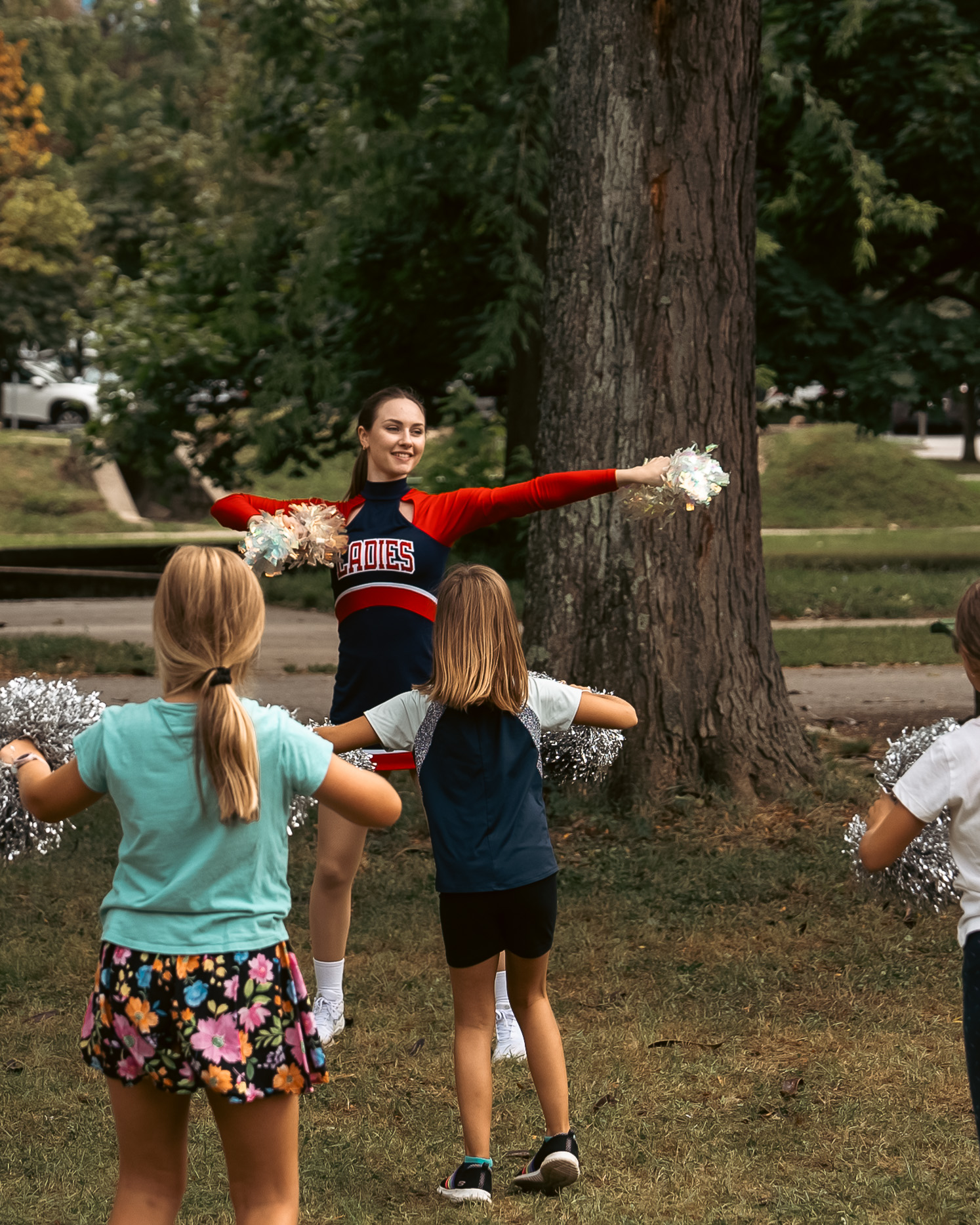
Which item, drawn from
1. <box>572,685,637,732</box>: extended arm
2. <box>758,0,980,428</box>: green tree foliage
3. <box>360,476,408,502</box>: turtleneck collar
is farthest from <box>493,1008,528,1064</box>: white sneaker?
<box>758,0,980,428</box>: green tree foliage

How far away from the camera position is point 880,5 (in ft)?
46.4

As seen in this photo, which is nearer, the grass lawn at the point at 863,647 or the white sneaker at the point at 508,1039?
the white sneaker at the point at 508,1039

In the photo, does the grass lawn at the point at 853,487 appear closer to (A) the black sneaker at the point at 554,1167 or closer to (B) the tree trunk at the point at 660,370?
(B) the tree trunk at the point at 660,370

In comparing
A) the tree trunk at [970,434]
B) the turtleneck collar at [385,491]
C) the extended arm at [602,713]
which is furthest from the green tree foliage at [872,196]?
the tree trunk at [970,434]

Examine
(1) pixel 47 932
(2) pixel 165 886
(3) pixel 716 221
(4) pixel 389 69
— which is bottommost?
(1) pixel 47 932

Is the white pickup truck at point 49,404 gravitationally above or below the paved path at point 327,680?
above

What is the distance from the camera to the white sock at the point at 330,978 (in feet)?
14.9

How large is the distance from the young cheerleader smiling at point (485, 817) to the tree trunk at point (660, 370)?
10.7 feet

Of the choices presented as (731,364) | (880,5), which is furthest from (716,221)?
(880,5)

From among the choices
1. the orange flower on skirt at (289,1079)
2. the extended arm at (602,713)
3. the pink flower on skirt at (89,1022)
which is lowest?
the orange flower on skirt at (289,1079)

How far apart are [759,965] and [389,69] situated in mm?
9742

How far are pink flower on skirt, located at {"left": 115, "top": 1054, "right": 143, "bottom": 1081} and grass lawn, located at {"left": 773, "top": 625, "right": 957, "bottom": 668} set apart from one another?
29.9 ft

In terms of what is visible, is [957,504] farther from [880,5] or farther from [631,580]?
[631,580]

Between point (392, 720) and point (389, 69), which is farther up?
point (389, 69)
